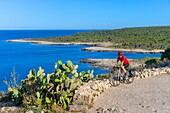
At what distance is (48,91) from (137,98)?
375cm

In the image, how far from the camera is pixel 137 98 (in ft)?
45.9

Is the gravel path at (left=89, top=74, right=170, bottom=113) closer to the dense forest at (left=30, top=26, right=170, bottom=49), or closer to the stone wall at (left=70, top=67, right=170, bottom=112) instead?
the stone wall at (left=70, top=67, right=170, bottom=112)

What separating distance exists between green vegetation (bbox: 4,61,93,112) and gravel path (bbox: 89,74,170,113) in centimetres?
113

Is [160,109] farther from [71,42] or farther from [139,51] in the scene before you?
[71,42]

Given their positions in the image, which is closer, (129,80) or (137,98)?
(137,98)

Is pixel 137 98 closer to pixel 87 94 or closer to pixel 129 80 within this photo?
pixel 87 94

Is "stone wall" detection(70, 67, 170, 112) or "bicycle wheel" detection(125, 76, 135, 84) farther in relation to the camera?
"bicycle wheel" detection(125, 76, 135, 84)

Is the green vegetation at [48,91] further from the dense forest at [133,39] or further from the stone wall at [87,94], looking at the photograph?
the dense forest at [133,39]

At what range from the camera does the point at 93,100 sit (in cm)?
1361

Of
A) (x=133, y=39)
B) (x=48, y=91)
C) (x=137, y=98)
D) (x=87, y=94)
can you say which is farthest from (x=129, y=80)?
(x=133, y=39)

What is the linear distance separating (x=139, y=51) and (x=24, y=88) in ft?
271

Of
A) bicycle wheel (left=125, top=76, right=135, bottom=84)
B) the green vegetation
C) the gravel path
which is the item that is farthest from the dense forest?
the green vegetation

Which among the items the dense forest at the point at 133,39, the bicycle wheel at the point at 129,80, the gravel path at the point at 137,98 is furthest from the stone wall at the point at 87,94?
the dense forest at the point at 133,39

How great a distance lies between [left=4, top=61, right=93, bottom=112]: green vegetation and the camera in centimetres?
1241
